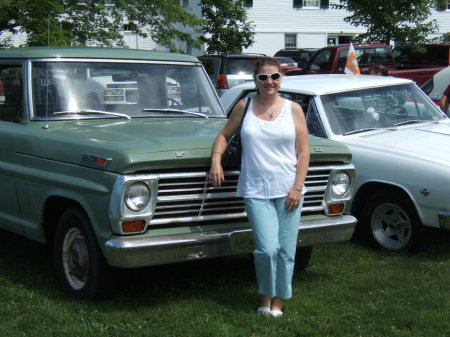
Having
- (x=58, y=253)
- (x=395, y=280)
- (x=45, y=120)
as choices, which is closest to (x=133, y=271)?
(x=58, y=253)

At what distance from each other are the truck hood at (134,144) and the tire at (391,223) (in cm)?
134

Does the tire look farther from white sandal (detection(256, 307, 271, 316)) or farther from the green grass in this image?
white sandal (detection(256, 307, 271, 316))

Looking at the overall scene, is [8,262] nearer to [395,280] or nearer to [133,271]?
[133,271]

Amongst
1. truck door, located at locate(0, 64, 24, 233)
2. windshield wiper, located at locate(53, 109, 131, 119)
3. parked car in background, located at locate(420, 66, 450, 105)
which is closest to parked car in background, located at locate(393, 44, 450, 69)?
parked car in background, located at locate(420, 66, 450, 105)

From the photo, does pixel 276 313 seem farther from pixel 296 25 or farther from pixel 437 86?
pixel 296 25

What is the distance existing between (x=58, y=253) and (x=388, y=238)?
3168 mm

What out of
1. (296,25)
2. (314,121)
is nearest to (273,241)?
(314,121)

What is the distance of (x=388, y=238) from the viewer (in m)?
6.88

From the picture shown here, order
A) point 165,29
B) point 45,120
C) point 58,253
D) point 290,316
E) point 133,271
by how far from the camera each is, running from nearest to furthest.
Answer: point 290,316 → point 58,253 → point 45,120 → point 133,271 → point 165,29

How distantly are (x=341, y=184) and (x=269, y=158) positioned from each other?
105cm

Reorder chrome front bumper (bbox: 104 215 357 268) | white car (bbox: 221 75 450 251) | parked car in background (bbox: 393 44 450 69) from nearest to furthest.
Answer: chrome front bumper (bbox: 104 215 357 268), white car (bbox: 221 75 450 251), parked car in background (bbox: 393 44 450 69)

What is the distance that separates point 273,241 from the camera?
4738 millimetres

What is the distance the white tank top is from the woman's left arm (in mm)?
43

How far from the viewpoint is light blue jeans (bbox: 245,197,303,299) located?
472 centimetres
